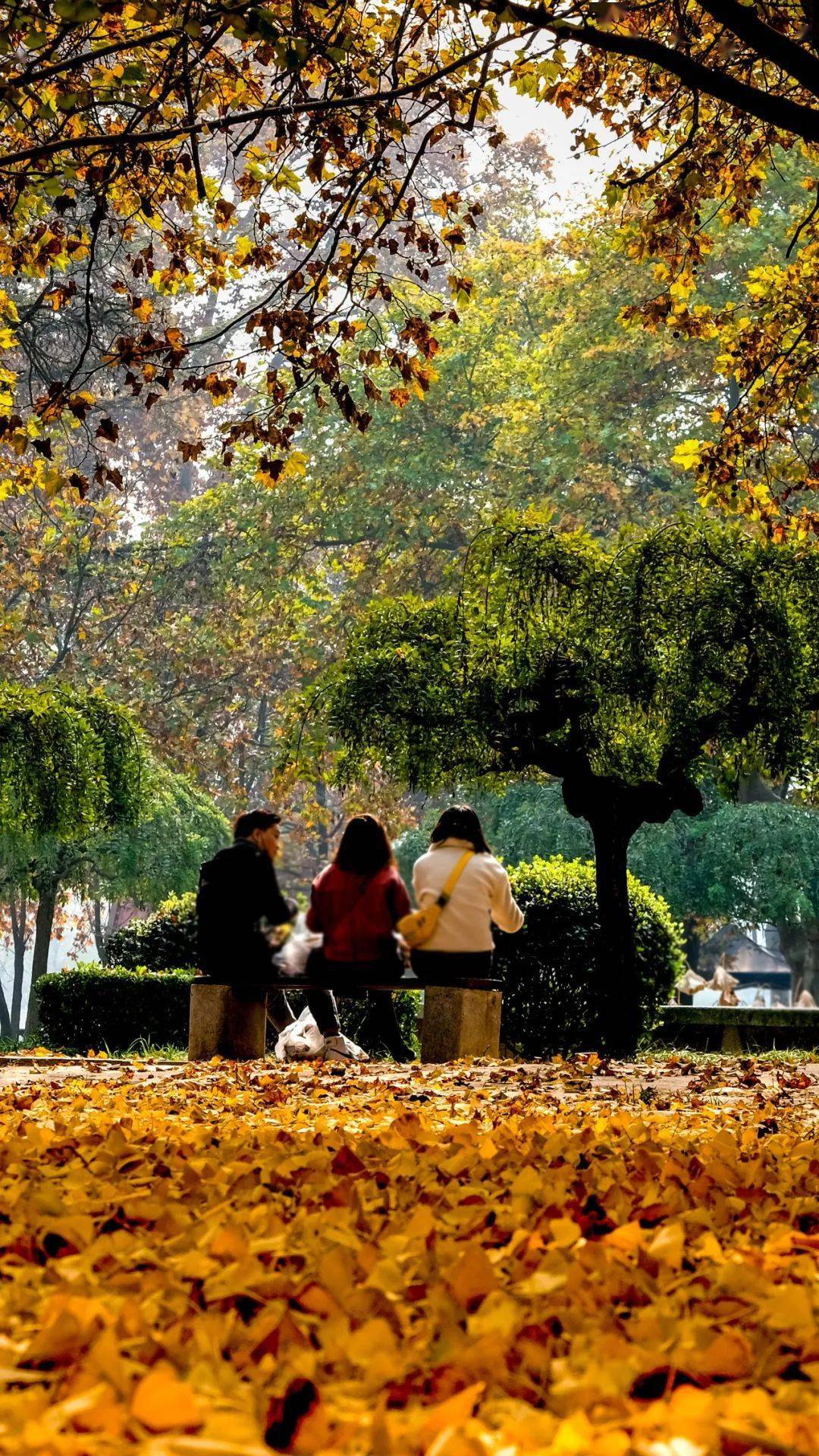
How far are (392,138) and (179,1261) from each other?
5.83m

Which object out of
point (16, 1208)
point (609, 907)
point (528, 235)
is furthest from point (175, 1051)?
point (528, 235)

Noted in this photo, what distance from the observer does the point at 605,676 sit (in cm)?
1005

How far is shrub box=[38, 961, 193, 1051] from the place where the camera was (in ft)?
46.1

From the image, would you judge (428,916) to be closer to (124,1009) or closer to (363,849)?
(363,849)

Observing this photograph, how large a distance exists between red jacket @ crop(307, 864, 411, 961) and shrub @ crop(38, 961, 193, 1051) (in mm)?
5776

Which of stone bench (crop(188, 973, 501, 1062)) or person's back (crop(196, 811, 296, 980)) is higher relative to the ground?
person's back (crop(196, 811, 296, 980))

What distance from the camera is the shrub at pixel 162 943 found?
53.1 feet

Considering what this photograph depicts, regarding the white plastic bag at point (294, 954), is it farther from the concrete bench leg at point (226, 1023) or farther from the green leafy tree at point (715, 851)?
the green leafy tree at point (715, 851)

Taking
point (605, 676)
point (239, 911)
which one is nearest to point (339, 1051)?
point (239, 911)

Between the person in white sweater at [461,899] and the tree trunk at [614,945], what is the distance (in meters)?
2.24

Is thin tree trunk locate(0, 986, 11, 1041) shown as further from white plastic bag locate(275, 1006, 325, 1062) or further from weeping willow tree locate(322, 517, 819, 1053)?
white plastic bag locate(275, 1006, 325, 1062)

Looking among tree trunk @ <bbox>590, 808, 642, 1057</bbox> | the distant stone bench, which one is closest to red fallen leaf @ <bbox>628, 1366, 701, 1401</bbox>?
tree trunk @ <bbox>590, 808, 642, 1057</bbox>

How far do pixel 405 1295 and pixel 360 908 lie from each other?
645cm

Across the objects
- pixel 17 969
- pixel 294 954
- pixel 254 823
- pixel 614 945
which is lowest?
pixel 294 954
